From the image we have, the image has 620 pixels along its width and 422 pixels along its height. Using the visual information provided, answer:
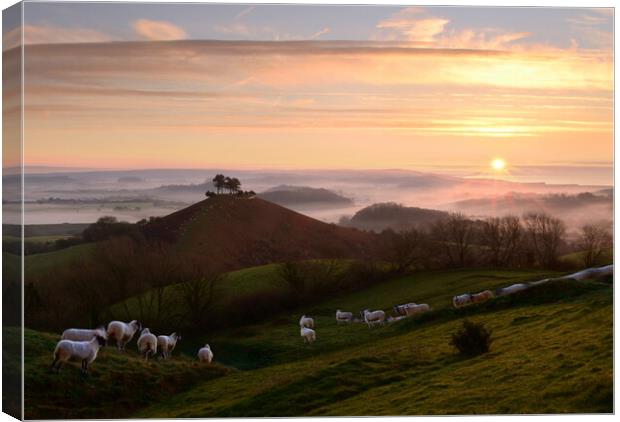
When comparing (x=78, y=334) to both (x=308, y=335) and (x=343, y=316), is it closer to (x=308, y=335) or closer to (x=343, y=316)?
(x=308, y=335)

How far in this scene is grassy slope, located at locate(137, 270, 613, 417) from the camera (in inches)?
874

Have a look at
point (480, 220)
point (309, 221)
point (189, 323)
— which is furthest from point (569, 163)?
point (189, 323)

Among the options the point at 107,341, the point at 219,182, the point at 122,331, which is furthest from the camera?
the point at 122,331

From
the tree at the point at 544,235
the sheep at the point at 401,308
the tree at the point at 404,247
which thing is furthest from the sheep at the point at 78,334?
the tree at the point at 544,235

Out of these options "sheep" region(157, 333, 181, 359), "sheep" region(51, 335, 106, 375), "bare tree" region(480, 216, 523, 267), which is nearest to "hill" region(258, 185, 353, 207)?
"bare tree" region(480, 216, 523, 267)

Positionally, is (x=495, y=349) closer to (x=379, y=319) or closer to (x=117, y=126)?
(x=379, y=319)

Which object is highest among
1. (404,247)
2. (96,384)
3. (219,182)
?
(219,182)

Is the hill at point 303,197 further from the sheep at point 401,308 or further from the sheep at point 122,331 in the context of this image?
the sheep at point 122,331

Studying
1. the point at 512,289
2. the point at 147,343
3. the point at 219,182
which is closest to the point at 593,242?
the point at 512,289

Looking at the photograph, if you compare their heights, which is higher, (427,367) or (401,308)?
(401,308)

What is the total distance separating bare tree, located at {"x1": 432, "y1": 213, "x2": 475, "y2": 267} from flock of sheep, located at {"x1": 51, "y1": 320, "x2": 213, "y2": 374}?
631 centimetres

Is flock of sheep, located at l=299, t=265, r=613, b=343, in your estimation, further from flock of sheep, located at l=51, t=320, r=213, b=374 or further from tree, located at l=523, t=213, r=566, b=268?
flock of sheep, located at l=51, t=320, r=213, b=374

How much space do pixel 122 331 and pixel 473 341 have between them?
26.6 ft

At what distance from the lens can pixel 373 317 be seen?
27.8 meters
